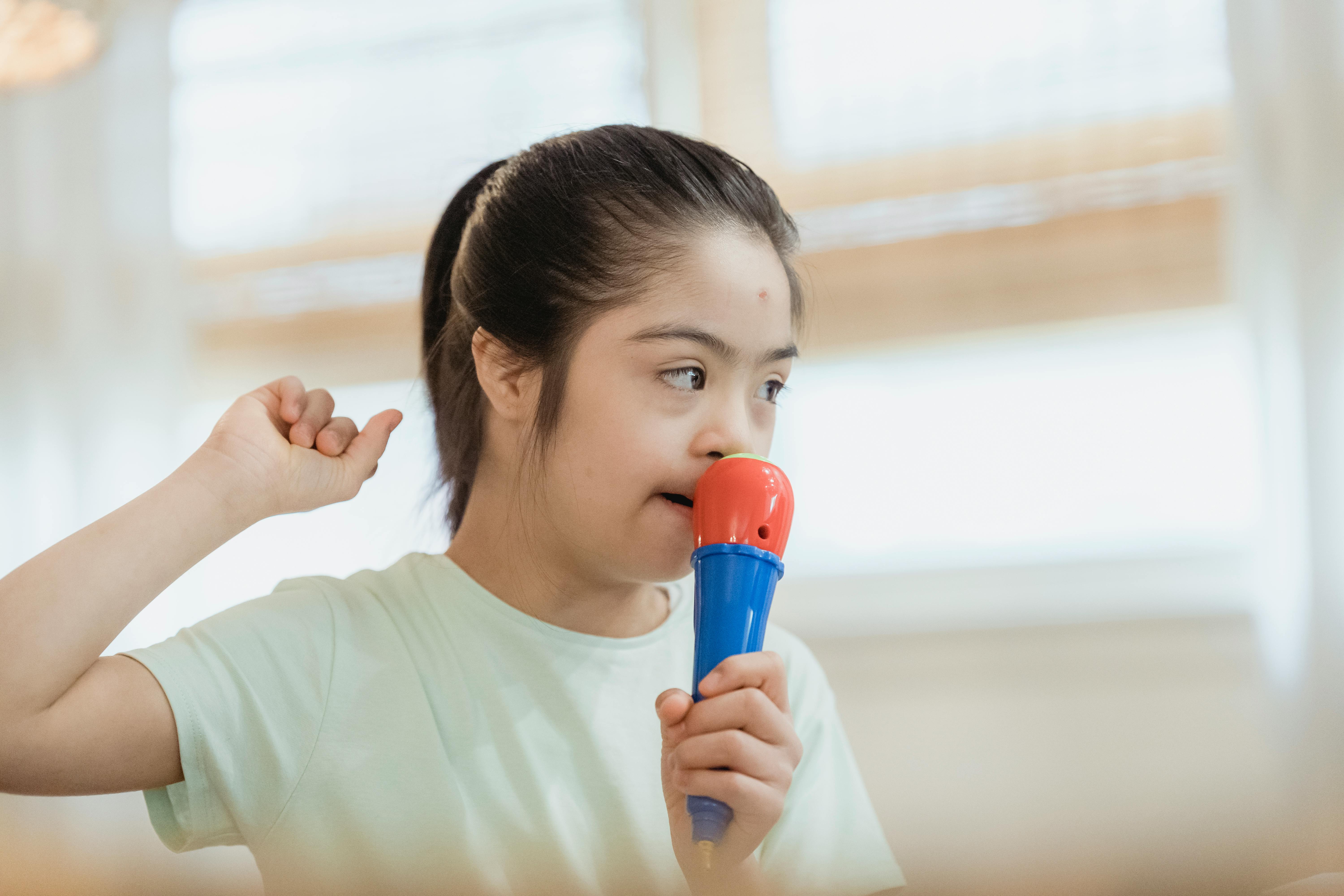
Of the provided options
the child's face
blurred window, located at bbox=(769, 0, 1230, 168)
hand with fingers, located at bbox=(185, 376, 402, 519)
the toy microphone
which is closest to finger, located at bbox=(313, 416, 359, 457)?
hand with fingers, located at bbox=(185, 376, 402, 519)

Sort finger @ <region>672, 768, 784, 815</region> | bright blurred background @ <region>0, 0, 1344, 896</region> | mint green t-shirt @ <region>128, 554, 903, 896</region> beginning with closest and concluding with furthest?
1. finger @ <region>672, 768, 784, 815</region>
2. mint green t-shirt @ <region>128, 554, 903, 896</region>
3. bright blurred background @ <region>0, 0, 1344, 896</region>

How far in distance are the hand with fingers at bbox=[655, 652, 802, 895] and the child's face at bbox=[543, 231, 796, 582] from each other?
132 millimetres

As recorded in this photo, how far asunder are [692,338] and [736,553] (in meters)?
0.14

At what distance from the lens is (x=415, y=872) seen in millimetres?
595

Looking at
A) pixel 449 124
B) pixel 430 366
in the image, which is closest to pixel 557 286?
pixel 430 366

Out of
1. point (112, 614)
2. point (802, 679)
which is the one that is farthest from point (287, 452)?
point (802, 679)

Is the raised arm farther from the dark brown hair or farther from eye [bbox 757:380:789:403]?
eye [bbox 757:380:789:403]

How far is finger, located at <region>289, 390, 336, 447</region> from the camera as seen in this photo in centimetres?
63

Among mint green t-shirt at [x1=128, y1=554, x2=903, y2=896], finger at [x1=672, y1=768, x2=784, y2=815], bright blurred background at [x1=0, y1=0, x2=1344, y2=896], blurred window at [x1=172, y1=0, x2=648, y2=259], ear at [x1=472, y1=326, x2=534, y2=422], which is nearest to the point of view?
finger at [x1=672, y1=768, x2=784, y2=815]

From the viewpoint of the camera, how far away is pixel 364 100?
127 cm

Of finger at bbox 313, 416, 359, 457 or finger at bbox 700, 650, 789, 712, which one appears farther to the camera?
finger at bbox 313, 416, 359, 457

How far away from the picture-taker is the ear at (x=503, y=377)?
672mm

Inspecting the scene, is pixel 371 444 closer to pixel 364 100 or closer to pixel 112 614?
pixel 112 614

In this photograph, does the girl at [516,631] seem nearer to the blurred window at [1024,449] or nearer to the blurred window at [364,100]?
the blurred window at [1024,449]
